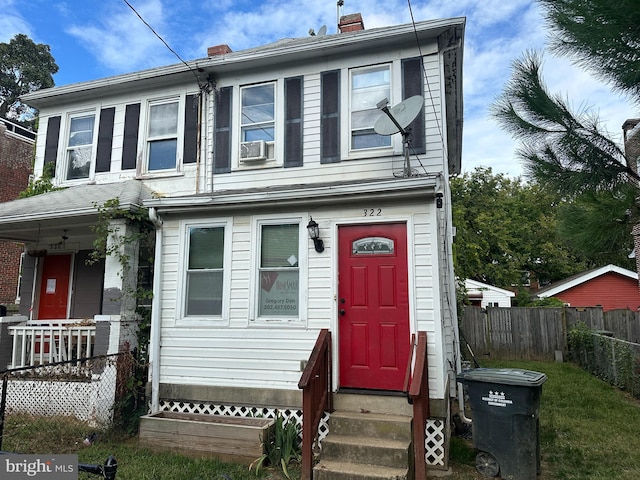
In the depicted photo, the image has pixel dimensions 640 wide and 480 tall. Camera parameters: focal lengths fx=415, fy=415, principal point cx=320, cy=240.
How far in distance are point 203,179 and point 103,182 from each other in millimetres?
2129

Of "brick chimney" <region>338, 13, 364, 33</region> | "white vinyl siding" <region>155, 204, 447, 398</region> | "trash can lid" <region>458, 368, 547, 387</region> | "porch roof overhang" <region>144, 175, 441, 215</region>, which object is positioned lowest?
"trash can lid" <region>458, 368, 547, 387</region>

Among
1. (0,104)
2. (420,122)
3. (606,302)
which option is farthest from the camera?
(0,104)

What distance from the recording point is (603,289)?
20.6 m

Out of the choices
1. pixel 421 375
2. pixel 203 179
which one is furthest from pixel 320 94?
pixel 421 375

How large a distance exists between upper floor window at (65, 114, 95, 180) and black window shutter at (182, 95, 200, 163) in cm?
211

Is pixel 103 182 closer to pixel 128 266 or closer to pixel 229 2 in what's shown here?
pixel 128 266

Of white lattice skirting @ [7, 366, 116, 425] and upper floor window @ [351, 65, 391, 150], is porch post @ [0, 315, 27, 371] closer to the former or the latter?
white lattice skirting @ [7, 366, 116, 425]

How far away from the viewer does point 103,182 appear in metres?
7.74

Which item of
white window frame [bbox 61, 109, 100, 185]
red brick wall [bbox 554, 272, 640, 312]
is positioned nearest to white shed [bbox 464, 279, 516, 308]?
red brick wall [bbox 554, 272, 640, 312]

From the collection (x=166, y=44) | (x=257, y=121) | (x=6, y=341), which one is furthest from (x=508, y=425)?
(x=6, y=341)

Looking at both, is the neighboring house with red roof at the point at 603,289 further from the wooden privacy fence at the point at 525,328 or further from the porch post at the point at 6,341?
the porch post at the point at 6,341

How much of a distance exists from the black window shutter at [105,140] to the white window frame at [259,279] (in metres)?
3.63

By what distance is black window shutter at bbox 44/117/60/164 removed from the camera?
8211 millimetres

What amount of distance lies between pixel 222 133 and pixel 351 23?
3238 mm
